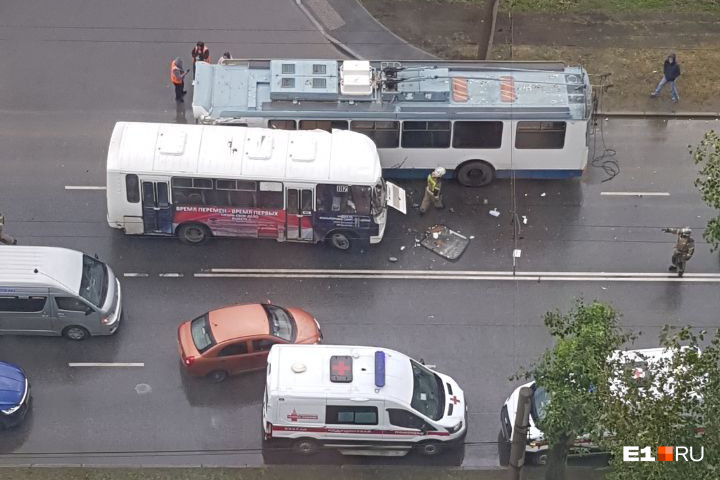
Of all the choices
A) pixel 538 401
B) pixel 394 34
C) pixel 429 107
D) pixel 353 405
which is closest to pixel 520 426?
pixel 353 405

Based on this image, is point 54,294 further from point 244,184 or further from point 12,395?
point 244,184

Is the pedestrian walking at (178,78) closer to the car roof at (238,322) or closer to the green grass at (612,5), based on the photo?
the car roof at (238,322)

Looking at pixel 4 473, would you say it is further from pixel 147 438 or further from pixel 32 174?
pixel 32 174

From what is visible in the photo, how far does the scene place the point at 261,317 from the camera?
70.5 feet

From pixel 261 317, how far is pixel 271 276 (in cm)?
299

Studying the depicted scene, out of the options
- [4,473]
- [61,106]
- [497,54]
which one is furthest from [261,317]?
[497,54]

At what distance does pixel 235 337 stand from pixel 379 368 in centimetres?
346

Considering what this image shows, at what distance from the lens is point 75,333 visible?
72.9 ft

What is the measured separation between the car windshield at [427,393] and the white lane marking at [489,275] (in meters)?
4.29

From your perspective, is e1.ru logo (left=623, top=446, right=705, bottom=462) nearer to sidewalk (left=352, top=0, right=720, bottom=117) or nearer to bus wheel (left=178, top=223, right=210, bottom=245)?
bus wheel (left=178, top=223, right=210, bottom=245)

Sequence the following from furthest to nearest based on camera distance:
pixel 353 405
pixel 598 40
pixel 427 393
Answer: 1. pixel 598 40
2. pixel 427 393
3. pixel 353 405

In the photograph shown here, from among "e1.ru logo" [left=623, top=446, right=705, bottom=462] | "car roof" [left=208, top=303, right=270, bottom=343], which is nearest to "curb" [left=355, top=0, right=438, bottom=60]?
"car roof" [left=208, top=303, right=270, bottom=343]

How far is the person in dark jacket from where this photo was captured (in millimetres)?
29094

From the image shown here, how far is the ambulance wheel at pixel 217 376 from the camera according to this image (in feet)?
70.6
